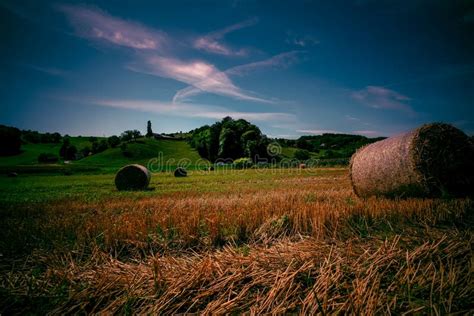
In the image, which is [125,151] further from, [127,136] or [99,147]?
[127,136]

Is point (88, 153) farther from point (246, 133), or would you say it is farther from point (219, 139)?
point (246, 133)

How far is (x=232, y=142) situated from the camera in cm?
7794

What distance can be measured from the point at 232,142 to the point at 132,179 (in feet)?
198

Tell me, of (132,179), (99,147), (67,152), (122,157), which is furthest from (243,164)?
(67,152)

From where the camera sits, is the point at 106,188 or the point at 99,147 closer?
the point at 106,188

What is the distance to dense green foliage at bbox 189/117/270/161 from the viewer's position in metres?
75.7

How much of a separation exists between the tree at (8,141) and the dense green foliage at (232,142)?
172 feet

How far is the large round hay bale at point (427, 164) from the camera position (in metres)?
6.98

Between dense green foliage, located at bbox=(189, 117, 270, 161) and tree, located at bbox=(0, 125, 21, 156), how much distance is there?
2061 inches

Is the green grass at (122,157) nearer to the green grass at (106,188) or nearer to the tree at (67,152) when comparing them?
the tree at (67,152)

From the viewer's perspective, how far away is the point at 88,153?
85562mm

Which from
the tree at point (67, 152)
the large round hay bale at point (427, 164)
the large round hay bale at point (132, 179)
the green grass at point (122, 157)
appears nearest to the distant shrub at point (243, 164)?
the green grass at point (122, 157)

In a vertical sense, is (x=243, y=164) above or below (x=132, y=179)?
below

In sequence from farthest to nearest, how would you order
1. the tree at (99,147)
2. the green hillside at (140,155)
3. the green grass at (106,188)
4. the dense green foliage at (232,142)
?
the tree at (99,147) < the dense green foliage at (232,142) < the green hillside at (140,155) < the green grass at (106,188)
